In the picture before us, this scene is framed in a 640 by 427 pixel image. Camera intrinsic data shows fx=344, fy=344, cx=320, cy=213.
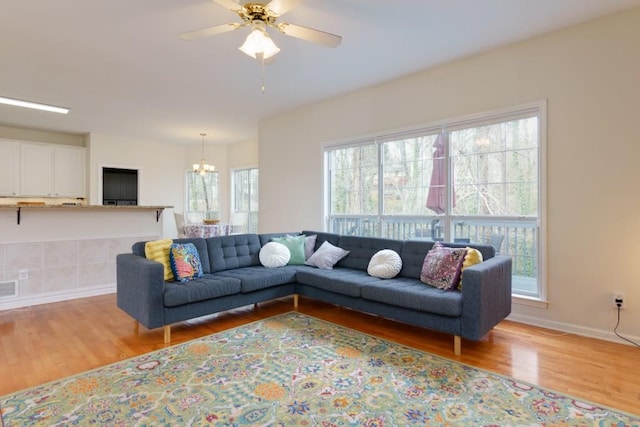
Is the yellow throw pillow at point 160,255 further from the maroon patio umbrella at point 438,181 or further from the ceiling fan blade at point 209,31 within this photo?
the maroon patio umbrella at point 438,181

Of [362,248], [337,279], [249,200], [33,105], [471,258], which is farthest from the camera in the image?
[249,200]

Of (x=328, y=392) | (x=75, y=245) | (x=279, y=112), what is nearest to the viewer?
(x=328, y=392)

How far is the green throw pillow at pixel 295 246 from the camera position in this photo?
420 centimetres

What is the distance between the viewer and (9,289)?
3.92 metres

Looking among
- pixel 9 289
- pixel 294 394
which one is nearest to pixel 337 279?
pixel 294 394

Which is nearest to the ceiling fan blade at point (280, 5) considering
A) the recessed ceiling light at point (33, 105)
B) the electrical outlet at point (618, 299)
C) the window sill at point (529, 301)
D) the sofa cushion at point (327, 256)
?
the sofa cushion at point (327, 256)

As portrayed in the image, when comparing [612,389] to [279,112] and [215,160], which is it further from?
[215,160]

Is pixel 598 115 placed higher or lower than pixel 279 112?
lower

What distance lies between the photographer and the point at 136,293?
3.00 metres

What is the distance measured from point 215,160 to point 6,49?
5109 mm

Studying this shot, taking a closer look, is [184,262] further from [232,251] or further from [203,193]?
[203,193]

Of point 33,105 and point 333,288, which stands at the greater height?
point 33,105

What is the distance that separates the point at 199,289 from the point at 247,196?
5192 mm

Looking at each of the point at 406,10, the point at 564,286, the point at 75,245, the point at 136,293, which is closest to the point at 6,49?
the point at 75,245
